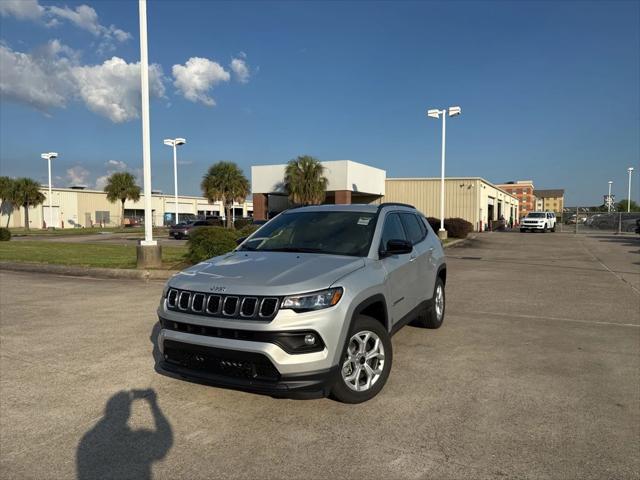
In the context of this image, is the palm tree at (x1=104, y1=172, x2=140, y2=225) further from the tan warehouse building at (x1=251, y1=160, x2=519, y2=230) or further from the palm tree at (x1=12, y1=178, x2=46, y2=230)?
the tan warehouse building at (x1=251, y1=160, x2=519, y2=230)

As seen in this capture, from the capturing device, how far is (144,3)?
39.2ft

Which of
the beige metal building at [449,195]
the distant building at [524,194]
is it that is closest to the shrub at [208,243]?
the beige metal building at [449,195]

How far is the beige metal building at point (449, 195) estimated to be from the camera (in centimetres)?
4234

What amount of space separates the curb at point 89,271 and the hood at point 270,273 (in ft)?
24.0

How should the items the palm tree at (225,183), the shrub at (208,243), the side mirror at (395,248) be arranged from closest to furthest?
the side mirror at (395,248)
the shrub at (208,243)
the palm tree at (225,183)

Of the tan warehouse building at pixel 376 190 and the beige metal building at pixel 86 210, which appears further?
the beige metal building at pixel 86 210

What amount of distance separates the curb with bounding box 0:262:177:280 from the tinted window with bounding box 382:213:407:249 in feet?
23.6

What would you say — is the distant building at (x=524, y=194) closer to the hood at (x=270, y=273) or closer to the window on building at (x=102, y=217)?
the window on building at (x=102, y=217)

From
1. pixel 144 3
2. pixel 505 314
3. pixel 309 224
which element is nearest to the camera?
pixel 309 224

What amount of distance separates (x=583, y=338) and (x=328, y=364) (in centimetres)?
433

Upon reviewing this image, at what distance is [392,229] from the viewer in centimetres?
499

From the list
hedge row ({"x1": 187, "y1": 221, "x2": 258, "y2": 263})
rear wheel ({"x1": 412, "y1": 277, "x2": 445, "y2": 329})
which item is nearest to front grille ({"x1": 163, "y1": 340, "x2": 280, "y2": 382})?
rear wheel ({"x1": 412, "y1": 277, "x2": 445, "y2": 329})

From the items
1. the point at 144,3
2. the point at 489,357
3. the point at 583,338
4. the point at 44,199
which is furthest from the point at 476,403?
the point at 44,199

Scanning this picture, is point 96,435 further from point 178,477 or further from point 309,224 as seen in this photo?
point 309,224
